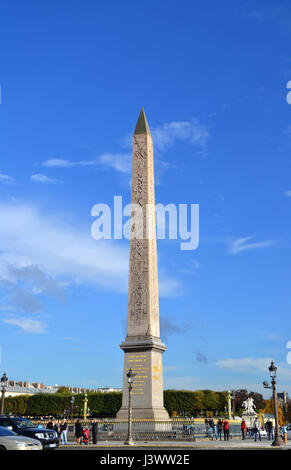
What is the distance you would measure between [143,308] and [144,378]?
3896 mm

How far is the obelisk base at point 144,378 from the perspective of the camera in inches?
1123

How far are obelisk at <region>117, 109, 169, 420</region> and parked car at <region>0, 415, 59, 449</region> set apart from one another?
29.3ft

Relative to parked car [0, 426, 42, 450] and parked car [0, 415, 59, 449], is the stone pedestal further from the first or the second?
parked car [0, 426, 42, 450]

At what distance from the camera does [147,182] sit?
32.3 meters

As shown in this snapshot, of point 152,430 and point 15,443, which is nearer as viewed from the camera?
point 15,443

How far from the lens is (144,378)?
94.9 feet

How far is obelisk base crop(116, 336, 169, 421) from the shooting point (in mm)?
28516

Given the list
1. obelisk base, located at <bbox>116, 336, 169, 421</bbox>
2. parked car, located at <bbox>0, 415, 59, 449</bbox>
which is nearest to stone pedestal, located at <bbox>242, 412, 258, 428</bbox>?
obelisk base, located at <bbox>116, 336, 169, 421</bbox>

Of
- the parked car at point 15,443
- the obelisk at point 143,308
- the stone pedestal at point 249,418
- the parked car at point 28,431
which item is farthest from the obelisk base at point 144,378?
the stone pedestal at point 249,418

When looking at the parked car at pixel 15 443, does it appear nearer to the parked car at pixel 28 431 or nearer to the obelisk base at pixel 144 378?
the parked car at pixel 28 431

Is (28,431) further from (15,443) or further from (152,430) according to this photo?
(152,430)

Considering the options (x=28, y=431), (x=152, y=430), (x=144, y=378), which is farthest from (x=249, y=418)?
(x=28, y=431)
